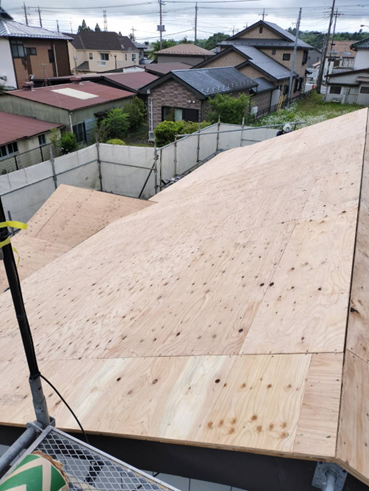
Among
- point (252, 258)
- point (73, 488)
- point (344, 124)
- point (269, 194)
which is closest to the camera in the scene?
point (73, 488)

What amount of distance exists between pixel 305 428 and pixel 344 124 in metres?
7.29

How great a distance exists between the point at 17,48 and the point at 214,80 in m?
15.7

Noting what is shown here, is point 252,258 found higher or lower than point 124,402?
higher

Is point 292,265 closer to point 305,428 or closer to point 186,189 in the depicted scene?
point 305,428

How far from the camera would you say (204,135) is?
15117 mm

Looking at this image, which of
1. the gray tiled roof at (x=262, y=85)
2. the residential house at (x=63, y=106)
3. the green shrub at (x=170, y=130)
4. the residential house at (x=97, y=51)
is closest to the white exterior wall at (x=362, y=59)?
the gray tiled roof at (x=262, y=85)

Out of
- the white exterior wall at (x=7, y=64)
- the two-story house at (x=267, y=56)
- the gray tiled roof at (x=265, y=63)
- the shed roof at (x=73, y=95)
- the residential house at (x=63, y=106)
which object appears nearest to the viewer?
the residential house at (x=63, y=106)

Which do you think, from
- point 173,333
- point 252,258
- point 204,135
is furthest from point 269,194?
point 204,135

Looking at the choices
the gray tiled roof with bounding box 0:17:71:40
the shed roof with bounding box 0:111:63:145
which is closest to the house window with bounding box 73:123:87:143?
the shed roof with bounding box 0:111:63:145

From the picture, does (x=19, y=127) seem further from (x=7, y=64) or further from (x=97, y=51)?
(x=97, y=51)

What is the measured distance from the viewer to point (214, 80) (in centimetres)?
2161

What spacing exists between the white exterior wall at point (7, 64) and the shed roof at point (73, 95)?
271 inches

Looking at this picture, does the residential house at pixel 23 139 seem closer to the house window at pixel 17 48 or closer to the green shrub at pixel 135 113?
the green shrub at pixel 135 113

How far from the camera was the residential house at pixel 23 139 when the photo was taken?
1436cm
